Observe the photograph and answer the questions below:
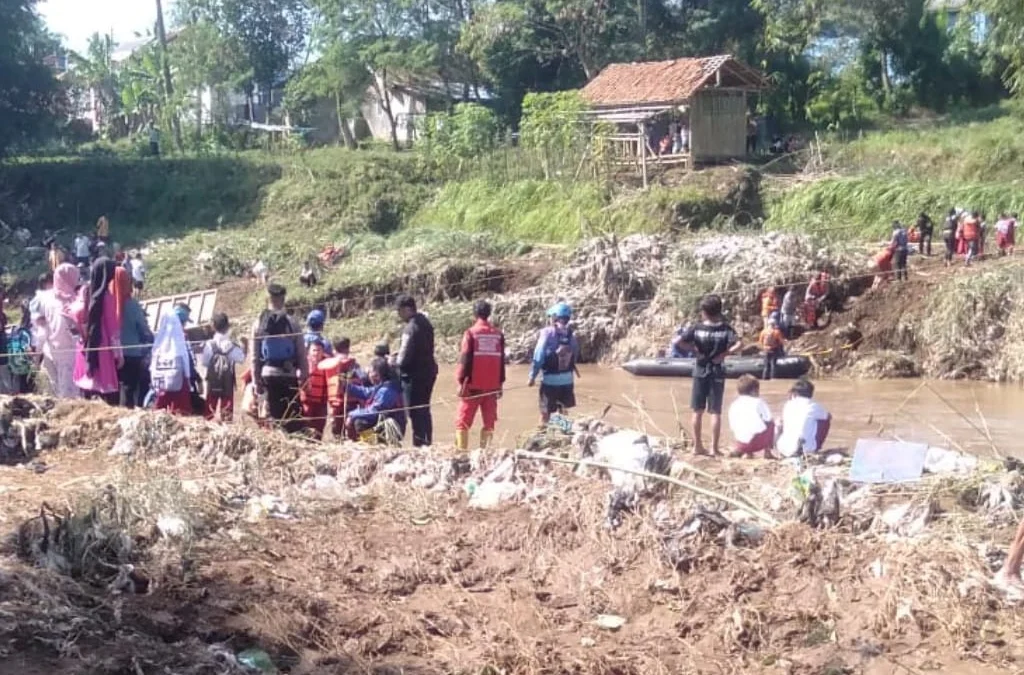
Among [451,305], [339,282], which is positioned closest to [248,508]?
[451,305]

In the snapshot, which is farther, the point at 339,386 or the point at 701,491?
the point at 339,386

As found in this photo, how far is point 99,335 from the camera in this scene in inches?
446

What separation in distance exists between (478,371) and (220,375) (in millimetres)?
2232

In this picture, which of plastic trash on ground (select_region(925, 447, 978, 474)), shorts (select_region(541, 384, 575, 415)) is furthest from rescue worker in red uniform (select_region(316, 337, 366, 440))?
plastic trash on ground (select_region(925, 447, 978, 474))

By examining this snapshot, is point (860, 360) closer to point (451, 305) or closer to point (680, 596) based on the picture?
point (451, 305)

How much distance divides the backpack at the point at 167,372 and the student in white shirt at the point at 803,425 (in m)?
4.98

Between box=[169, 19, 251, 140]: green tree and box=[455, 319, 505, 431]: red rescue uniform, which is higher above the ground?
box=[169, 19, 251, 140]: green tree

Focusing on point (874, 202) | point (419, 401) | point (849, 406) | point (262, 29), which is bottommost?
point (849, 406)

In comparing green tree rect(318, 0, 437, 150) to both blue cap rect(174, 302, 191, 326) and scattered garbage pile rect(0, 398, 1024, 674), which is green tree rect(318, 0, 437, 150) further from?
scattered garbage pile rect(0, 398, 1024, 674)

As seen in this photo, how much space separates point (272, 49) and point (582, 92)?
21.2 m

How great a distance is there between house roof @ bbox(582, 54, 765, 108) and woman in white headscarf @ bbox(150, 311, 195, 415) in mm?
25269

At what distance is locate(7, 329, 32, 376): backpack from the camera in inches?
508

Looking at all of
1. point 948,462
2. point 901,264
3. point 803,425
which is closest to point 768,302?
point 901,264

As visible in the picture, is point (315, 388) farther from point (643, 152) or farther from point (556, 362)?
point (643, 152)
